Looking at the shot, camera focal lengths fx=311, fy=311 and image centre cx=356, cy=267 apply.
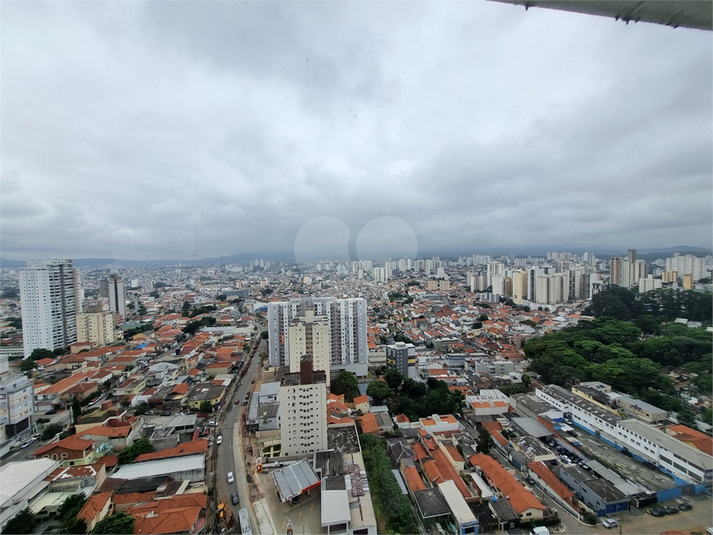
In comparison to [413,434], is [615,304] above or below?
above

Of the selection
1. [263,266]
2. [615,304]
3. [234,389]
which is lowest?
[234,389]

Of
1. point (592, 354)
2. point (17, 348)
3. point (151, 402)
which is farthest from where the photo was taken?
point (17, 348)

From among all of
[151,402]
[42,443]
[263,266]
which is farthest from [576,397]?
[263,266]

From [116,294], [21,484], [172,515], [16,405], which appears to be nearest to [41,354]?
[16,405]

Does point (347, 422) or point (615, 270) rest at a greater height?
point (615, 270)

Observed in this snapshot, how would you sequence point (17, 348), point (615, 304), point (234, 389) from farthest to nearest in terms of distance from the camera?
1. point (615, 304)
2. point (17, 348)
3. point (234, 389)

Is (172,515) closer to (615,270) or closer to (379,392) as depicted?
(379,392)

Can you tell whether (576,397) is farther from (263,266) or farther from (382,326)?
(263,266)
